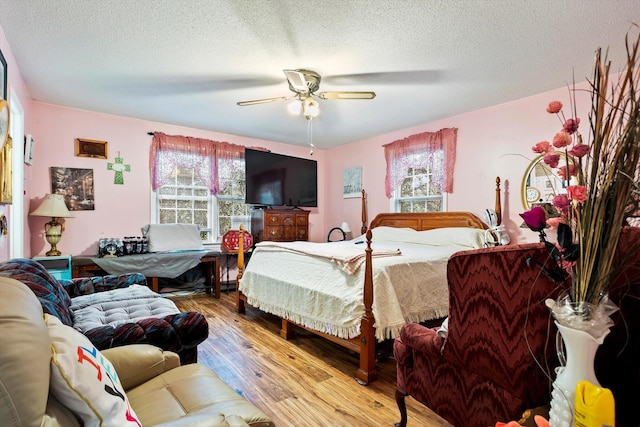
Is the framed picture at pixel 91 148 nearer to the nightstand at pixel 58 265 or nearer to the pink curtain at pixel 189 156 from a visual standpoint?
the pink curtain at pixel 189 156

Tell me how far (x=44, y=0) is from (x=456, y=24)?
258 cm

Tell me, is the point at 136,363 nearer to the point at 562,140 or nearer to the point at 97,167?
the point at 562,140

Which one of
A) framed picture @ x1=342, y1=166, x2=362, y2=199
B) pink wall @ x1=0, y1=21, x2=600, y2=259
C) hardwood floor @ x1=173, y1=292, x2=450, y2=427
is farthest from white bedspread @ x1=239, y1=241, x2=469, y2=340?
framed picture @ x1=342, y1=166, x2=362, y2=199

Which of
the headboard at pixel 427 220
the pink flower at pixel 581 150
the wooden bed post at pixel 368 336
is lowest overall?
the wooden bed post at pixel 368 336

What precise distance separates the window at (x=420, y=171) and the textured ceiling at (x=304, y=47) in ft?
2.24

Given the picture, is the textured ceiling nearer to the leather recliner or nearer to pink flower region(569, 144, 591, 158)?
pink flower region(569, 144, 591, 158)

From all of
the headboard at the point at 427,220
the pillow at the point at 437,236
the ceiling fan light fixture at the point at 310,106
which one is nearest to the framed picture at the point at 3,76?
the ceiling fan light fixture at the point at 310,106

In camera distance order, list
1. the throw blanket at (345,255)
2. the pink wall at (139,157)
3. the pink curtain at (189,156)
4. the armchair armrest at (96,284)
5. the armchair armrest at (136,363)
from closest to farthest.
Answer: the armchair armrest at (136,363) → the throw blanket at (345,255) → the armchair armrest at (96,284) → the pink wall at (139,157) → the pink curtain at (189,156)

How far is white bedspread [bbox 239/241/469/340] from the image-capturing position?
2.26m

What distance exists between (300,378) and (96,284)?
1908mm

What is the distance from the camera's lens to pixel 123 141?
4.16 meters

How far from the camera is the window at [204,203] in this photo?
15.1 feet

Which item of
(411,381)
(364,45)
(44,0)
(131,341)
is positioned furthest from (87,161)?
(411,381)

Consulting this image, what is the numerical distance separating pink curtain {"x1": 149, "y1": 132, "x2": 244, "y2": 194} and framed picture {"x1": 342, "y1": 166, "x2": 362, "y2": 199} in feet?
6.14
